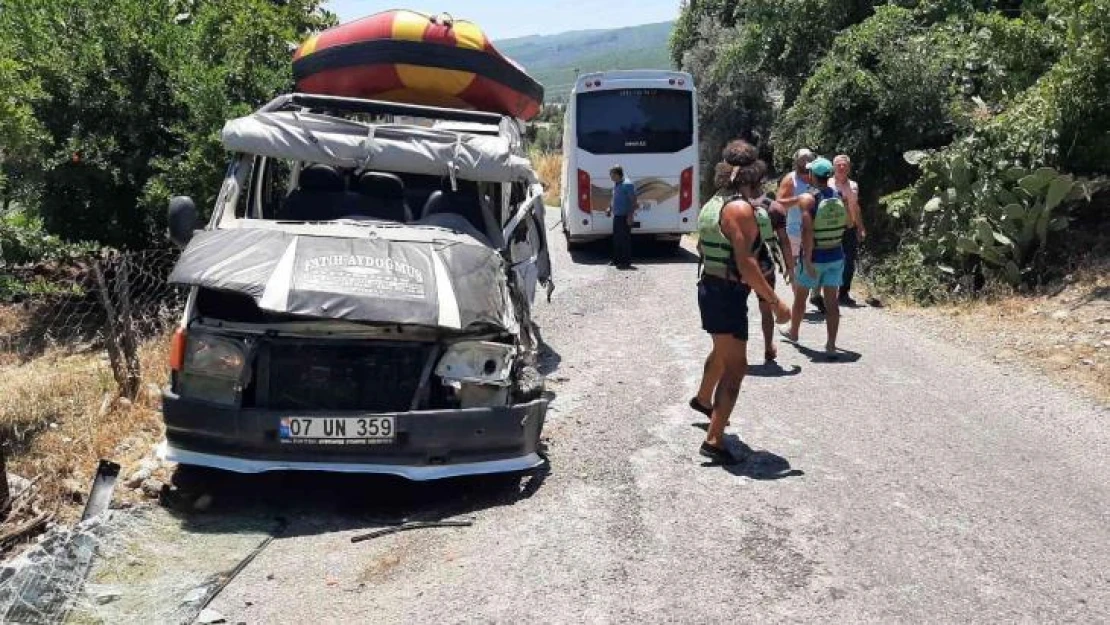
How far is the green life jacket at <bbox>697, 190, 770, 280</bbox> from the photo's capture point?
6.18m

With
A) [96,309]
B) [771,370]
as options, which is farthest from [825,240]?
[96,309]

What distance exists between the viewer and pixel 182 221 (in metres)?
6.72

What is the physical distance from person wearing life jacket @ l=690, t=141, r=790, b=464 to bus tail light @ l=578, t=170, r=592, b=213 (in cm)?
1138

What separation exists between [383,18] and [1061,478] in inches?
294

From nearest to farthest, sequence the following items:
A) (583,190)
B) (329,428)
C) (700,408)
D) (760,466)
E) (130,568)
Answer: (130,568) → (329,428) → (760,466) → (700,408) → (583,190)

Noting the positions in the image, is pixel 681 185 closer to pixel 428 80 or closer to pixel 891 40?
pixel 891 40

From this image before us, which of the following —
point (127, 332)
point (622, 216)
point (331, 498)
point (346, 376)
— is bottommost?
point (622, 216)

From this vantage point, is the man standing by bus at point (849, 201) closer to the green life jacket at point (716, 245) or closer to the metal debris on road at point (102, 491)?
the green life jacket at point (716, 245)

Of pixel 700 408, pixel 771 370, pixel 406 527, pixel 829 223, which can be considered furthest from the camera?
pixel 829 223

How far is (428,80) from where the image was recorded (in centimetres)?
1043

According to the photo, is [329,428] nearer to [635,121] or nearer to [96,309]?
[96,309]

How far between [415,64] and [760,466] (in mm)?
5847

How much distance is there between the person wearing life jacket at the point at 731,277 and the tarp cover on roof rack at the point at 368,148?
180 cm

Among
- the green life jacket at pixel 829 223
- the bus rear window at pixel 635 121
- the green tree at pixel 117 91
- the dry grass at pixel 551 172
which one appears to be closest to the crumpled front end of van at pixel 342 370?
the green life jacket at pixel 829 223
